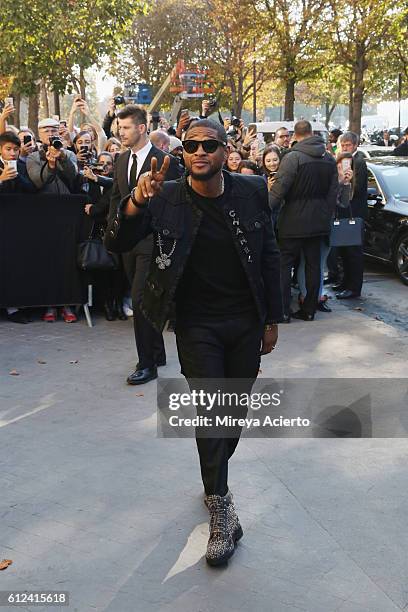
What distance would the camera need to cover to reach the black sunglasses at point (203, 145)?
147 inches

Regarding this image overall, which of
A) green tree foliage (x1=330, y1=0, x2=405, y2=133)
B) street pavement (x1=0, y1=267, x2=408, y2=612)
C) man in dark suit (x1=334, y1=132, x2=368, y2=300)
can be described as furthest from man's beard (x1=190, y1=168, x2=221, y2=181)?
green tree foliage (x1=330, y1=0, x2=405, y2=133)

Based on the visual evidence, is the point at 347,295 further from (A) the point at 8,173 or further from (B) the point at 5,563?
(B) the point at 5,563

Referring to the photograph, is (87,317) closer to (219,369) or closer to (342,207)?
(342,207)

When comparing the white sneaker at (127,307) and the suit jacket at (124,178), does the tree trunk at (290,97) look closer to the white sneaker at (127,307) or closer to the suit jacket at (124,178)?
the white sneaker at (127,307)

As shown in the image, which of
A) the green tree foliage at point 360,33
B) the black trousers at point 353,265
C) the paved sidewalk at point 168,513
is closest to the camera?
the paved sidewalk at point 168,513

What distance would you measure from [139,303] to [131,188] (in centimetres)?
92

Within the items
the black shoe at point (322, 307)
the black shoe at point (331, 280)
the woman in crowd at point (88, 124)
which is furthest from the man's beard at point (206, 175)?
the black shoe at point (331, 280)

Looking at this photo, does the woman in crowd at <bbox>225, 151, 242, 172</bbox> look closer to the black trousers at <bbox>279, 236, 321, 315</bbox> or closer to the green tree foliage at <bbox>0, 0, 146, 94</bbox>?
the black trousers at <bbox>279, 236, 321, 315</bbox>

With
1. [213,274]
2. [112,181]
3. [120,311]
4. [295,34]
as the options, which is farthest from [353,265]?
[295,34]

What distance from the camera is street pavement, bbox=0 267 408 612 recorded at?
11.8 ft

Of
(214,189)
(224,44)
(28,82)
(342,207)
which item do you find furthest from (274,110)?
(214,189)

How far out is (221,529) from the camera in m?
3.92

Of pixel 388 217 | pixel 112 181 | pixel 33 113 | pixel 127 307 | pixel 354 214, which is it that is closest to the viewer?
pixel 112 181

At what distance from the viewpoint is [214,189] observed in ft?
12.7
